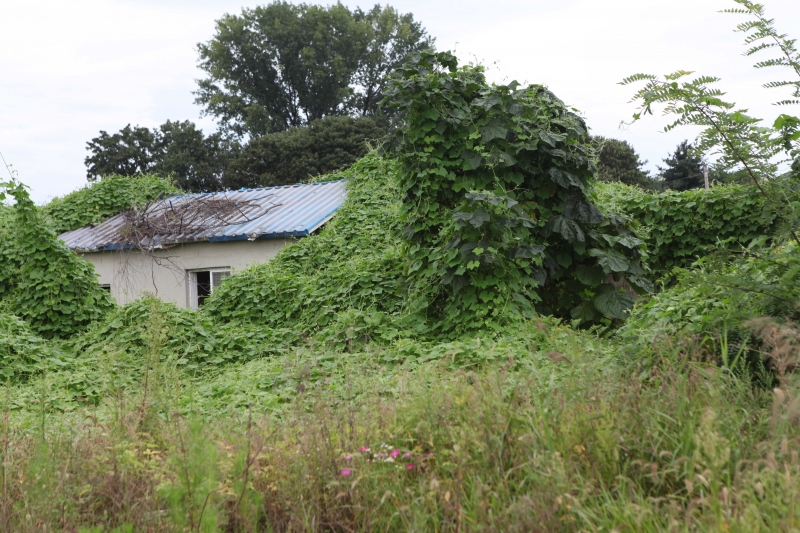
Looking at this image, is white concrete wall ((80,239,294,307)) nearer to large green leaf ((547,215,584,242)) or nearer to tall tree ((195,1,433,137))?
large green leaf ((547,215,584,242))

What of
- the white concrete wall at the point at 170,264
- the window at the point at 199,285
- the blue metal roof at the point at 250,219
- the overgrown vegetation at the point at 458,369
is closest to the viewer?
the overgrown vegetation at the point at 458,369

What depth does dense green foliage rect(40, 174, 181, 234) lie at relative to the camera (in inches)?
731

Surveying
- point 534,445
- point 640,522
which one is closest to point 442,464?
point 534,445

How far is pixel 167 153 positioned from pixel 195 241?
24689 millimetres

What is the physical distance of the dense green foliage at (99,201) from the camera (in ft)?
60.9

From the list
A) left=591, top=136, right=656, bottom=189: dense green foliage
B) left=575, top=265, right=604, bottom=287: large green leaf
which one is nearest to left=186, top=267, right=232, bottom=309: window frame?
left=575, top=265, right=604, bottom=287: large green leaf

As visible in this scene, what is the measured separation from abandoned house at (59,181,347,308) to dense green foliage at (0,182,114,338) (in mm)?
2155

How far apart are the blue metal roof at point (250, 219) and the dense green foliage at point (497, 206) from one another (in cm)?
542

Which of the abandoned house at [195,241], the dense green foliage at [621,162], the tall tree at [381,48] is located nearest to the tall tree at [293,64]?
the tall tree at [381,48]

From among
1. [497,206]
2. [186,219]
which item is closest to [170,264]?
[186,219]

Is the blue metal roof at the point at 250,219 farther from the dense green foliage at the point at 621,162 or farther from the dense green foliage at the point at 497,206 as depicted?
the dense green foliage at the point at 621,162

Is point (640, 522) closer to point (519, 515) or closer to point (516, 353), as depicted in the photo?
point (519, 515)

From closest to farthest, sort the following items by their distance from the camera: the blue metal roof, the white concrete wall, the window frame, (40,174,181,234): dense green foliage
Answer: the blue metal roof < the white concrete wall < the window frame < (40,174,181,234): dense green foliage

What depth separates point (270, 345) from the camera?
927 cm
